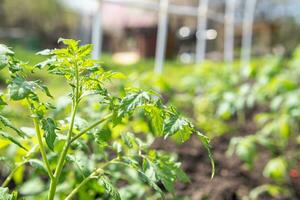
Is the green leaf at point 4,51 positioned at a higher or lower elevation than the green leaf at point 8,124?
higher

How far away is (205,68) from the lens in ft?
16.7

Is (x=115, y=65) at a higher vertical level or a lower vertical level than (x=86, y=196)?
lower

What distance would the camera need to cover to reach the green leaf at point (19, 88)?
944 millimetres

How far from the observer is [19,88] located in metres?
0.96

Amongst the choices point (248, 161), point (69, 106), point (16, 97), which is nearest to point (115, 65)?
point (248, 161)

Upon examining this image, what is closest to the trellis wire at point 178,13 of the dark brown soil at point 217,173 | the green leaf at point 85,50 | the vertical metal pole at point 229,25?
the vertical metal pole at point 229,25

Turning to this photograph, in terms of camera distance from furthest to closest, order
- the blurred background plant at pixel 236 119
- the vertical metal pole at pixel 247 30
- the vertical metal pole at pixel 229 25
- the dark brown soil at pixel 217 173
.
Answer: the vertical metal pole at pixel 247 30
the vertical metal pole at pixel 229 25
the blurred background plant at pixel 236 119
the dark brown soil at pixel 217 173

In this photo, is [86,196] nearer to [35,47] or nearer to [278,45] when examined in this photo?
[35,47]

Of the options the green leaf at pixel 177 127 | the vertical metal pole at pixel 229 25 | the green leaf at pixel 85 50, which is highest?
the green leaf at pixel 85 50

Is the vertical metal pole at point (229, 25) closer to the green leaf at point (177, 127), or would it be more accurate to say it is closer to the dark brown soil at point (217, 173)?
the dark brown soil at point (217, 173)

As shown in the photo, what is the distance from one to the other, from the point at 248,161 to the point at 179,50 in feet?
40.9

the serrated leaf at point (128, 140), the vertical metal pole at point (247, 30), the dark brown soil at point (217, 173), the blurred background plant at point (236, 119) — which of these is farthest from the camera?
the vertical metal pole at point (247, 30)

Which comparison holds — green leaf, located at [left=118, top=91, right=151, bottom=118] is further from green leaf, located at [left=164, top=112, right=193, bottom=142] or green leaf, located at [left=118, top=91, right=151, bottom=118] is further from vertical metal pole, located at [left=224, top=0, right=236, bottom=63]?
vertical metal pole, located at [left=224, top=0, right=236, bottom=63]

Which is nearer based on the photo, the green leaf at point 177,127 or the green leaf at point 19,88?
the green leaf at point 19,88
